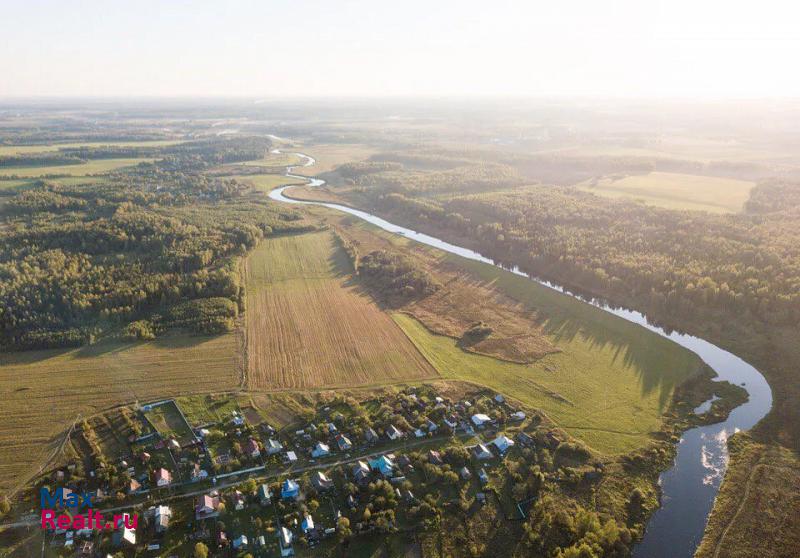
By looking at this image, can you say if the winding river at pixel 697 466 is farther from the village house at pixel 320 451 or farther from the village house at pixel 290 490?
the village house at pixel 290 490

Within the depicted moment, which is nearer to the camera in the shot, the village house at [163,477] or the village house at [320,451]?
the village house at [163,477]

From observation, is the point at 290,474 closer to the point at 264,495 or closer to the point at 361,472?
the point at 264,495

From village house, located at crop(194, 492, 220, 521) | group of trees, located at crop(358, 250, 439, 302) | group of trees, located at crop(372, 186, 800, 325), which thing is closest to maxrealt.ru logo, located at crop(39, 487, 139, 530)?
village house, located at crop(194, 492, 220, 521)

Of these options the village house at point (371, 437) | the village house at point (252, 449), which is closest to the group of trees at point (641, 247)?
the village house at point (371, 437)

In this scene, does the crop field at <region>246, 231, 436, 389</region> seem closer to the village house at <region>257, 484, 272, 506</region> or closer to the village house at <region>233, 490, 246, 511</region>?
the village house at <region>257, 484, 272, 506</region>

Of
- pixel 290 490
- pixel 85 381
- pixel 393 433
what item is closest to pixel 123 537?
pixel 290 490
